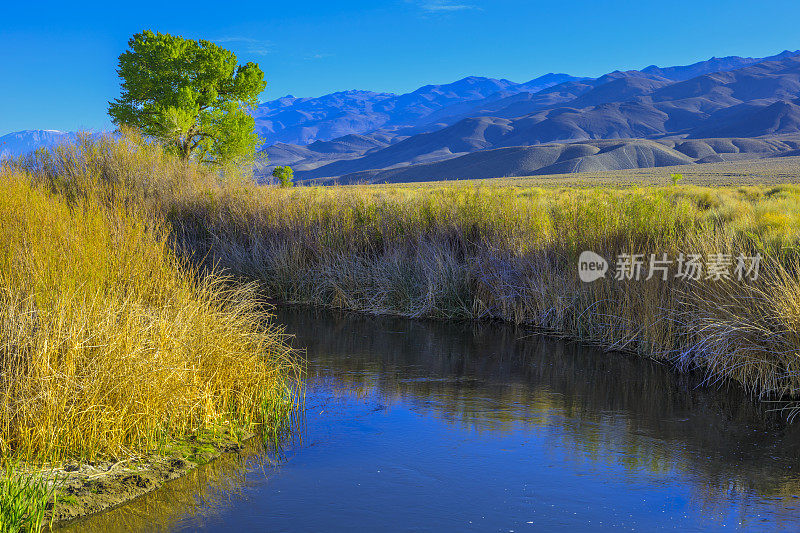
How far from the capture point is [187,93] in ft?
118

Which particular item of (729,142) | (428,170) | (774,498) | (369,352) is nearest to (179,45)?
(369,352)

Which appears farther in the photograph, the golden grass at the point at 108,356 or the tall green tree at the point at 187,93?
the tall green tree at the point at 187,93

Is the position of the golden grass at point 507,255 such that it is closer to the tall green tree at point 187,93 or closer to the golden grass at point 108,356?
the golden grass at point 108,356

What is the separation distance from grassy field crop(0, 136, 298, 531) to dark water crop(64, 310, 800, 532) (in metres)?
A: 0.55

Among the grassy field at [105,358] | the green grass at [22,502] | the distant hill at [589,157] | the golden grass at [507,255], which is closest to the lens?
the green grass at [22,502]

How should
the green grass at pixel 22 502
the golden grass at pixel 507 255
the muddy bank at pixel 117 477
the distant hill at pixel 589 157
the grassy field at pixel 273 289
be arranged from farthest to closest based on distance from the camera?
1. the distant hill at pixel 589 157
2. the golden grass at pixel 507 255
3. the grassy field at pixel 273 289
4. the muddy bank at pixel 117 477
5. the green grass at pixel 22 502

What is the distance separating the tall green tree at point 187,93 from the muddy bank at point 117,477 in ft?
106

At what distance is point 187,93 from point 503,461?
34.8m

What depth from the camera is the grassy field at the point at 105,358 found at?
15.6ft

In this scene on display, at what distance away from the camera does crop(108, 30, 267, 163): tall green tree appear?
119 ft

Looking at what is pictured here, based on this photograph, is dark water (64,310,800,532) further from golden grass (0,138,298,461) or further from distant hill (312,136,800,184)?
distant hill (312,136,800,184)

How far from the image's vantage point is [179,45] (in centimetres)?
3706

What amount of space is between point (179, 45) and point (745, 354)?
3680 cm

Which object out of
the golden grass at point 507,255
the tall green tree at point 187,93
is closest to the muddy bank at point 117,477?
the golden grass at point 507,255
